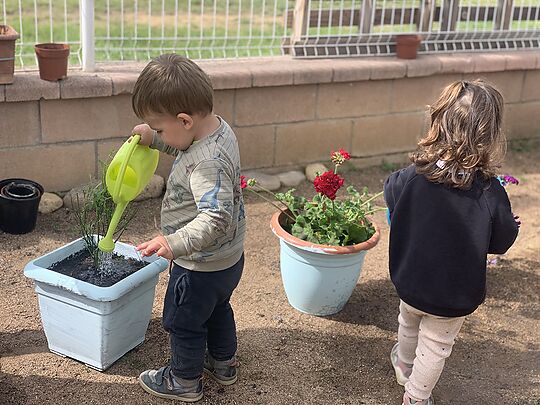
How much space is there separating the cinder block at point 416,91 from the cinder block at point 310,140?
47cm

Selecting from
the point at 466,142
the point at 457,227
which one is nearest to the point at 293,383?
the point at 457,227

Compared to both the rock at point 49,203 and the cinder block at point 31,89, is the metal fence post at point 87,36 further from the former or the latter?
the rock at point 49,203

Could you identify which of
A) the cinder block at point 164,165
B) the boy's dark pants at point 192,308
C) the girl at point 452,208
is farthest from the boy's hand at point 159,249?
the cinder block at point 164,165

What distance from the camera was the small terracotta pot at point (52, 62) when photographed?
4551 mm

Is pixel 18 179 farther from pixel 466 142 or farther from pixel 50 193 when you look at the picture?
pixel 466 142

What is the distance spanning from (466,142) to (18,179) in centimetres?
286

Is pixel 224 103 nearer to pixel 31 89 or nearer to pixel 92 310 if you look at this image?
pixel 31 89

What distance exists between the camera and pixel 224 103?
17.0 ft

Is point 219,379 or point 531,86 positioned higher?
point 531,86

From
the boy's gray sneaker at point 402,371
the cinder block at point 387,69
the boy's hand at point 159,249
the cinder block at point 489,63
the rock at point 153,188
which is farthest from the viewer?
the cinder block at point 489,63

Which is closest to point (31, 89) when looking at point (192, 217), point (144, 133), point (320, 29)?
point (144, 133)

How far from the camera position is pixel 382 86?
578 cm

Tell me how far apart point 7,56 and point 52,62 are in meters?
Answer: 0.26

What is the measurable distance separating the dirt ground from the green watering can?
2.13 ft
